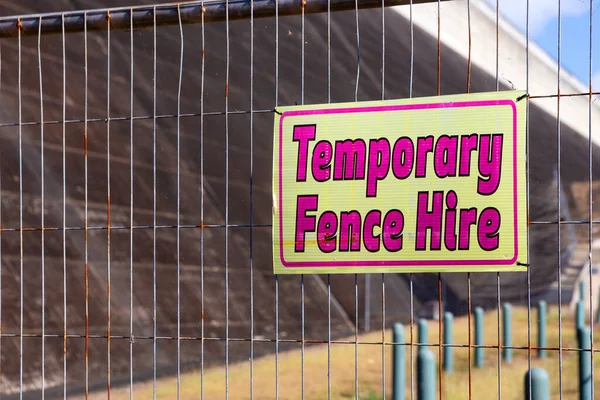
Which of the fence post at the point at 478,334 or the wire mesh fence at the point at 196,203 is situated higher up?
the wire mesh fence at the point at 196,203

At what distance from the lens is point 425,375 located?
6.86m

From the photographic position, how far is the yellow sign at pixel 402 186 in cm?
342

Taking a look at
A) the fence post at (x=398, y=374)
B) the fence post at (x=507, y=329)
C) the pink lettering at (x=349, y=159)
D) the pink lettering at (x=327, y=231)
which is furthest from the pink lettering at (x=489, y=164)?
the fence post at (x=507, y=329)

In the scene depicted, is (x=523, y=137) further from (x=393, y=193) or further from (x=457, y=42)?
(x=457, y=42)

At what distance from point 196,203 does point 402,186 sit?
329 inches

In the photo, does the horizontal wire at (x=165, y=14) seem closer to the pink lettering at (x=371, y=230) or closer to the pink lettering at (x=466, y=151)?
the pink lettering at (x=466, y=151)

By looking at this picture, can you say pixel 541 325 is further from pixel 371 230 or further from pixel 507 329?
pixel 371 230

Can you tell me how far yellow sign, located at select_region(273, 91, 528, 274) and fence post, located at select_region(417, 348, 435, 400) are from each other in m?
3.50

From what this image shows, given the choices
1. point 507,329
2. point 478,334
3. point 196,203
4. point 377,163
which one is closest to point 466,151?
point 377,163

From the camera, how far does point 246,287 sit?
12.3m

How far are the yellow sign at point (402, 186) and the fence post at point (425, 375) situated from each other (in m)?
3.50

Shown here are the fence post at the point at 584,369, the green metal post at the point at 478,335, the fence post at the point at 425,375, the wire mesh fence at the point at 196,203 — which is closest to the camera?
the wire mesh fence at the point at 196,203

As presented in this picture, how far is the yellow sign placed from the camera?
3.42 meters

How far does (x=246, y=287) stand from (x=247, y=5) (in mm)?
8710
